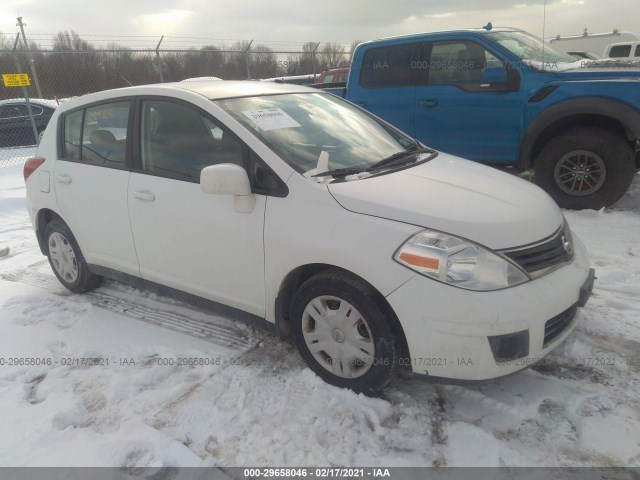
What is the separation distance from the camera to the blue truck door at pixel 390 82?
6.17 meters

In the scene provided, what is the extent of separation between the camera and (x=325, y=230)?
2.50 meters

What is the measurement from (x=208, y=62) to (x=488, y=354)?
51.3 ft

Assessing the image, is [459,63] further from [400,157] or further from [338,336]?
[338,336]

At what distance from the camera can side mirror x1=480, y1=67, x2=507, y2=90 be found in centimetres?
545

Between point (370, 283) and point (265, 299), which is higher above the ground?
point (370, 283)

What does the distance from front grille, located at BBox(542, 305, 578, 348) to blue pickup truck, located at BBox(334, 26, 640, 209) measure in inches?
125

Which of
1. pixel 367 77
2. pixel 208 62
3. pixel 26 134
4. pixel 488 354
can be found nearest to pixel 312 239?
pixel 488 354

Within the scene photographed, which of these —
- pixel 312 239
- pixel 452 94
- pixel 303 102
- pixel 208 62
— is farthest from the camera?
pixel 208 62

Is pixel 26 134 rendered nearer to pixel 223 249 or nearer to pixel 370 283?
pixel 223 249

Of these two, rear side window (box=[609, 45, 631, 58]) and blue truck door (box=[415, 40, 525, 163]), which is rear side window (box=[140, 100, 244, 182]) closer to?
blue truck door (box=[415, 40, 525, 163])

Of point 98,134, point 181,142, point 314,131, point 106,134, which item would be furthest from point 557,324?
point 98,134

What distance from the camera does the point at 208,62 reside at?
15.9 m

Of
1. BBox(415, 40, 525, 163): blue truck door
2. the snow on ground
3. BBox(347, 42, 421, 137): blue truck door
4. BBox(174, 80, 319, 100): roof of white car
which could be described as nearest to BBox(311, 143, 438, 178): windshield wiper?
BBox(174, 80, 319, 100): roof of white car

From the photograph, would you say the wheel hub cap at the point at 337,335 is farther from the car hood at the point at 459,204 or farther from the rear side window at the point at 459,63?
the rear side window at the point at 459,63
